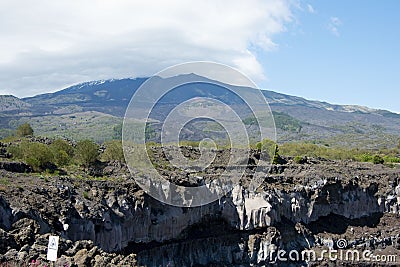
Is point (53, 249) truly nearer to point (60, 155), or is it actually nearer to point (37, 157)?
point (37, 157)

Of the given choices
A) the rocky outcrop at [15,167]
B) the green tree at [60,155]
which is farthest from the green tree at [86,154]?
the rocky outcrop at [15,167]

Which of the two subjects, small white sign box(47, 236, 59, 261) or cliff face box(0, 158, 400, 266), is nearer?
small white sign box(47, 236, 59, 261)

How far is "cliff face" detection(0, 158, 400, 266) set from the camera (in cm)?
2125

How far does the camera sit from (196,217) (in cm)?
3725

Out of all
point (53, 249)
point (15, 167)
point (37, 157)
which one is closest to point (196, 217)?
point (37, 157)

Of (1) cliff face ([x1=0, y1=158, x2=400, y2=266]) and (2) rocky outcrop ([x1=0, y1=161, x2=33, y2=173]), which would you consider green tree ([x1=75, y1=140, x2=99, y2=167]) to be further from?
(2) rocky outcrop ([x1=0, y1=161, x2=33, y2=173])

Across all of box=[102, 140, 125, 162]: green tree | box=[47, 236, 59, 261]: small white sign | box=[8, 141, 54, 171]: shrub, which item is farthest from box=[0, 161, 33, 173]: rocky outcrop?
box=[47, 236, 59, 261]: small white sign

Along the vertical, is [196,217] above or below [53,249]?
below

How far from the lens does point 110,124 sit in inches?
7466

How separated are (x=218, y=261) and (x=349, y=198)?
1907 centimetres

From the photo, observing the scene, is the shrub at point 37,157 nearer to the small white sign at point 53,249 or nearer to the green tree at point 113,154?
the green tree at point 113,154

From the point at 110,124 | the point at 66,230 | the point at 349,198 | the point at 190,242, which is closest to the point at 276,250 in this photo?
the point at 190,242

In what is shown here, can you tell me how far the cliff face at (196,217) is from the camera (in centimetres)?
2125

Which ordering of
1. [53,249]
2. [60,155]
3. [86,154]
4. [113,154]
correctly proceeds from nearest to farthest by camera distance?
[53,249]
[60,155]
[86,154]
[113,154]
